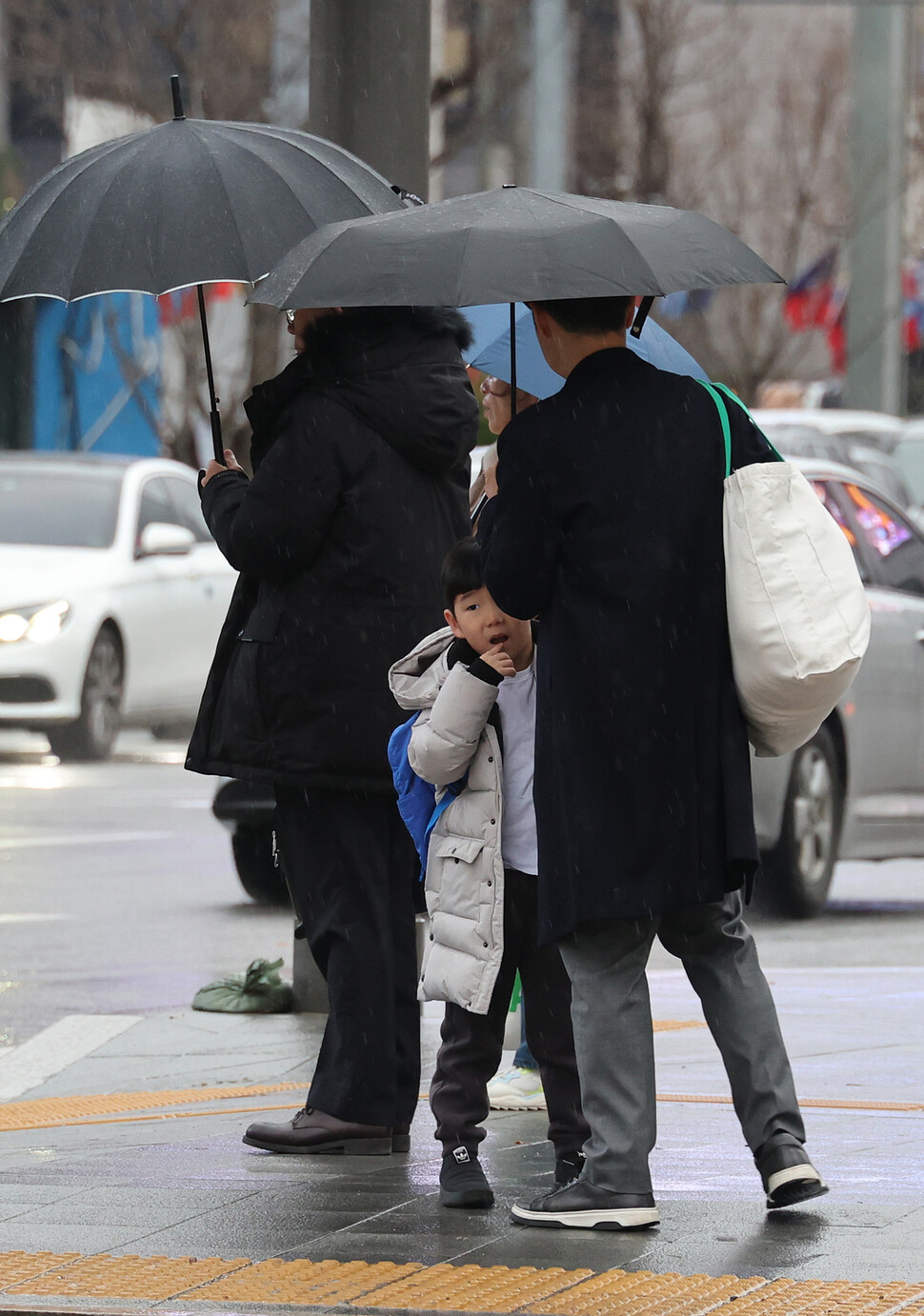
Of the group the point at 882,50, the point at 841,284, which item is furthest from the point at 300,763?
the point at 841,284

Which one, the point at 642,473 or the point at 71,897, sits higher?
the point at 642,473

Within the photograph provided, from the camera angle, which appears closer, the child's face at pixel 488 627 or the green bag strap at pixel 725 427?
the green bag strap at pixel 725 427

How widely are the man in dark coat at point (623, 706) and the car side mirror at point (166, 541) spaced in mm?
11935

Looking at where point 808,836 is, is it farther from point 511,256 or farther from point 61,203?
point 511,256

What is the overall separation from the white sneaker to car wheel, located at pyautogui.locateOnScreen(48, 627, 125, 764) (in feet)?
33.9

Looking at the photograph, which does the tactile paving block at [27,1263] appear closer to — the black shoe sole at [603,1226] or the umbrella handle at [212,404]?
the black shoe sole at [603,1226]

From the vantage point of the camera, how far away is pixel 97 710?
16859 millimetres

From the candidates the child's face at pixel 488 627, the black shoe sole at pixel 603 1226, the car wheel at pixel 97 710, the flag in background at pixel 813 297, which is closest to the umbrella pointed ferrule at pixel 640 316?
the child's face at pixel 488 627

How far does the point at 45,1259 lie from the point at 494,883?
112 cm

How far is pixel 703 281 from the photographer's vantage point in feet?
15.9

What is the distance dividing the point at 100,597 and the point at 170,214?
11.2m

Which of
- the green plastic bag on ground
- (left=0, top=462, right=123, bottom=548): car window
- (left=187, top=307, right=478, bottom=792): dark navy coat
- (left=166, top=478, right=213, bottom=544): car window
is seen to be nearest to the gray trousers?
(left=187, top=307, right=478, bottom=792): dark navy coat

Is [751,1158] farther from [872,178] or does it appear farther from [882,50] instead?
[872,178]

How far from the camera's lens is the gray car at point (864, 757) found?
34.8ft
